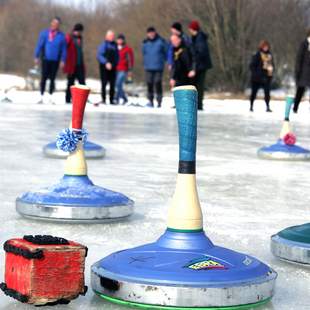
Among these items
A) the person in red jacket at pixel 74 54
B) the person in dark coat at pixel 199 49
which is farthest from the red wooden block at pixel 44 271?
the person in red jacket at pixel 74 54

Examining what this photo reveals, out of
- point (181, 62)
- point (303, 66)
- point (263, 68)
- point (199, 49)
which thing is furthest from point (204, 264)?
point (263, 68)

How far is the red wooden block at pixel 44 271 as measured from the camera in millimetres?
2754

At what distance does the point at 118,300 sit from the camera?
2861 mm

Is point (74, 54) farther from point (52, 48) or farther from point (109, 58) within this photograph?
point (109, 58)

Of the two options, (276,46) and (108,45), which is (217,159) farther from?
(276,46)

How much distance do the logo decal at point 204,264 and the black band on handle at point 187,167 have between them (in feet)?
1.09

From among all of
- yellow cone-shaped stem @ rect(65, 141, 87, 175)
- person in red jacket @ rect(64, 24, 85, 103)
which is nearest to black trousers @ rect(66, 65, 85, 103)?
person in red jacket @ rect(64, 24, 85, 103)

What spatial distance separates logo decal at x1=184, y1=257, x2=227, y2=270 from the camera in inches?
113

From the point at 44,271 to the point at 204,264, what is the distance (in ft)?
1.64

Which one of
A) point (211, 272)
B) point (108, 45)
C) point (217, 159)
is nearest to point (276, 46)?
point (108, 45)

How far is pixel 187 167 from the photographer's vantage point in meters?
3.14

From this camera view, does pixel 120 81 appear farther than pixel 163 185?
Yes

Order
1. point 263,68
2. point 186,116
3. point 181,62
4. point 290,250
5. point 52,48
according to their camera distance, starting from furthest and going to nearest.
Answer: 1. point 263,68
2. point 52,48
3. point 181,62
4. point 290,250
5. point 186,116

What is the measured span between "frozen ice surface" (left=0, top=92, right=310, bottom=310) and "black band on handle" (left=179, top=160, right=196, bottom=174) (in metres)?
0.49
